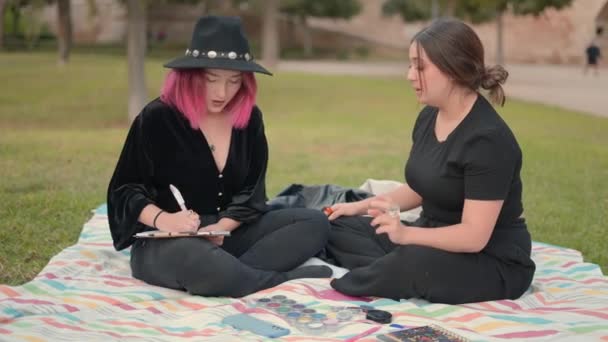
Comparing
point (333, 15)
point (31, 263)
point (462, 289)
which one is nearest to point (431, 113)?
point (462, 289)

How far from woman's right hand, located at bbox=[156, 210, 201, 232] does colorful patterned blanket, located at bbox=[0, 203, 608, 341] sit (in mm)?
322

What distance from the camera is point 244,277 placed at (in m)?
3.61

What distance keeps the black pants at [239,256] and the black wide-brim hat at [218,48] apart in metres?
0.81

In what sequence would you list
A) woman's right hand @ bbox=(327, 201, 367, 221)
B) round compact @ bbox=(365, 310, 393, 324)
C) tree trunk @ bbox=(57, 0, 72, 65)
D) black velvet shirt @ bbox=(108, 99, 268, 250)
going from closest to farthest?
round compact @ bbox=(365, 310, 393, 324)
black velvet shirt @ bbox=(108, 99, 268, 250)
woman's right hand @ bbox=(327, 201, 367, 221)
tree trunk @ bbox=(57, 0, 72, 65)

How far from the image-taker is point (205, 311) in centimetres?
336

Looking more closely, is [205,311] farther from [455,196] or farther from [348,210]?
[455,196]

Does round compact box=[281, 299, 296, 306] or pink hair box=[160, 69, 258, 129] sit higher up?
pink hair box=[160, 69, 258, 129]

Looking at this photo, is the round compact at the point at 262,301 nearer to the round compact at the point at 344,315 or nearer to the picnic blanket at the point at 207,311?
the picnic blanket at the point at 207,311

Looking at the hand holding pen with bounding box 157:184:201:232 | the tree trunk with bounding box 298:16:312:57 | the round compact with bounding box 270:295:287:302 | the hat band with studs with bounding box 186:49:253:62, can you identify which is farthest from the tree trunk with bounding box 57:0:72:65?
the round compact with bounding box 270:295:287:302

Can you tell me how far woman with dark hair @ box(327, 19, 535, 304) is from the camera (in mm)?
3330

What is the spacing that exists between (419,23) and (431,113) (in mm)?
47251

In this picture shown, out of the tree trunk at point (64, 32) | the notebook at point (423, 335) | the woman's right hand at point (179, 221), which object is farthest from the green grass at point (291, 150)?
the tree trunk at point (64, 32)

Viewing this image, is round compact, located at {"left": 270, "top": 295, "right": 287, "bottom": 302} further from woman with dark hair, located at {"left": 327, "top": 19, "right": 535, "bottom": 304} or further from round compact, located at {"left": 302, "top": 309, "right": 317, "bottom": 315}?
woman with dark hair, located at {"left": 327, "top": 19, "right": 535, "bottom": 304}

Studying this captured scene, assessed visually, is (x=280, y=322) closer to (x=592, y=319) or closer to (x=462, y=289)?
(x=462, y=289)
